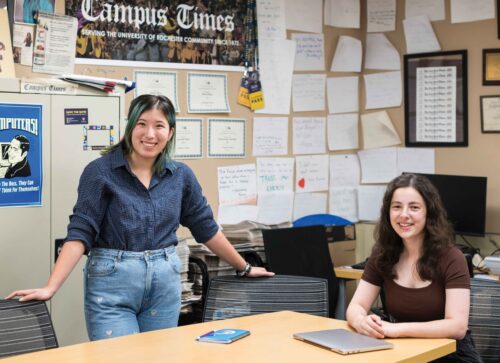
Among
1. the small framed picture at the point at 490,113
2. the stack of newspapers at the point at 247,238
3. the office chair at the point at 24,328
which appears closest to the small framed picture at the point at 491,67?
the small framed picture at the point at 490,113

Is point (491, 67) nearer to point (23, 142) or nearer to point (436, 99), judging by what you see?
point (436, 99)

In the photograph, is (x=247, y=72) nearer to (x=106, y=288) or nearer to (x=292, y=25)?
(x=292, y=25)

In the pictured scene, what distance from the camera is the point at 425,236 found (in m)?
2.61

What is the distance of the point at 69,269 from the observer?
2646 mm

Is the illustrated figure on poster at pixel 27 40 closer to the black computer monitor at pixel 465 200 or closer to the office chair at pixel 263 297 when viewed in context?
the office chair at pixel 263 297

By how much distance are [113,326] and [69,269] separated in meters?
0.26

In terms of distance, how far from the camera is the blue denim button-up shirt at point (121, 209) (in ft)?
8.73

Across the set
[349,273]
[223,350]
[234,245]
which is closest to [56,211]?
[234,245]

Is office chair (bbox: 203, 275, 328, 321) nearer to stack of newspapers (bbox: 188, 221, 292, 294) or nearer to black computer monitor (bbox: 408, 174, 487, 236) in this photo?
stack of newspapers (bbox: 188, 221, 292, 294)

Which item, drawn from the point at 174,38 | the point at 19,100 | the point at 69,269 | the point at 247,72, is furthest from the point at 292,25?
the point at 69,269

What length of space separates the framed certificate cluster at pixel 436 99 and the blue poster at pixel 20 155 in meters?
2.51

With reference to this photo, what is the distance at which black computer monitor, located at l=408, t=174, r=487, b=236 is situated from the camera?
421 centimetres

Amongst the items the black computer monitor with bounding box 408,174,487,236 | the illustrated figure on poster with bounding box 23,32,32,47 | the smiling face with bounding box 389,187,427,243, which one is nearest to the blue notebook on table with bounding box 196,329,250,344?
the smiling face with bounding box 389,187,427,243

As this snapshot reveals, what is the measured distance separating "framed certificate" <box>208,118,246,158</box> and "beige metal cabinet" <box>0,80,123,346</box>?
0.97 m
